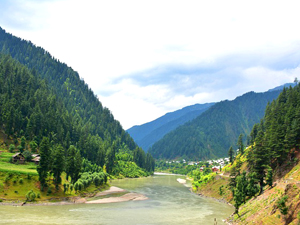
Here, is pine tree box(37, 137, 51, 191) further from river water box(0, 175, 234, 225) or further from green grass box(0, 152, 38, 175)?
river water box(0, 175, 234, 225)

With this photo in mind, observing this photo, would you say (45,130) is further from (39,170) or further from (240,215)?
(240,215)

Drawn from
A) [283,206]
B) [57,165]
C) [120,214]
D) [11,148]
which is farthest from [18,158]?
[283,206]

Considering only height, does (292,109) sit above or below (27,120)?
below

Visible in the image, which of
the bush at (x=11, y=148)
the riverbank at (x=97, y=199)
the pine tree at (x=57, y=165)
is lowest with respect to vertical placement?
the riverbank at (x=97, y=199)

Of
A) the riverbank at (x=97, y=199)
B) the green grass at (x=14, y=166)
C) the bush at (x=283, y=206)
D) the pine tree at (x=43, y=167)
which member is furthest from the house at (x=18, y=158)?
the bush at (x=283, y=206)

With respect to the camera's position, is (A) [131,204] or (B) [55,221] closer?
(B) [55,221]

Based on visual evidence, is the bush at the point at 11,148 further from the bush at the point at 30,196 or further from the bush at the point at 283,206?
the bush at the point at 283,206

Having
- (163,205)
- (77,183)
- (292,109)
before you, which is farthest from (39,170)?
(292,109)

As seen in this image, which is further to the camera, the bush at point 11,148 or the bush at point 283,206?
the bush at point 11,148

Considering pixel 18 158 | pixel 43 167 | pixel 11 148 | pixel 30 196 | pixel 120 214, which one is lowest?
pixel 120 214

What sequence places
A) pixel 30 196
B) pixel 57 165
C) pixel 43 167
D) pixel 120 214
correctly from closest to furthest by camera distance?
1. pixel 120 214
2. pixel 30 196
3. pixel 43 167
4. pixel 57 165

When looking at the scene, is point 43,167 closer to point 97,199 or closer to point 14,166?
point 14,166

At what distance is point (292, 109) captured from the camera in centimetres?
11619

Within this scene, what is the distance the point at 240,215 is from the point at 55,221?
5512 centimetres
